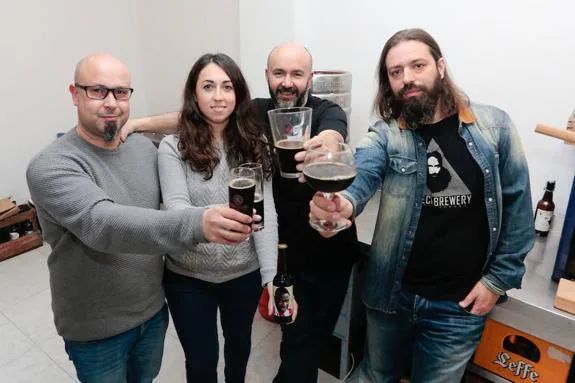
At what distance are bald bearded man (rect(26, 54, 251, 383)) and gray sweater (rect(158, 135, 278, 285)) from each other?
0.07 metres

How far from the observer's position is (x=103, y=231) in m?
1.07

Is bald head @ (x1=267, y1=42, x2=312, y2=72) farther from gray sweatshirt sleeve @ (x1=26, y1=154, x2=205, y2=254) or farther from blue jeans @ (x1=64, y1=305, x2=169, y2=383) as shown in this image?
blue jeans @ (x1=64, y1=305, x2=169, y2=383)

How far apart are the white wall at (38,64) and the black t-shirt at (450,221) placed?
11.4 ft

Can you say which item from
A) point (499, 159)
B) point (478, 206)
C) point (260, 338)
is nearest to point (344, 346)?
point (260, 338)

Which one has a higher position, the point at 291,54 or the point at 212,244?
the point at 291,54

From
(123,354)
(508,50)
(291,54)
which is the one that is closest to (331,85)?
(291,54)

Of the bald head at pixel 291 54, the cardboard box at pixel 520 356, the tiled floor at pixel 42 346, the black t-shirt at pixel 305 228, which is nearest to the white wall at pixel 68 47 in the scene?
the tiled floor at pixel 42 346

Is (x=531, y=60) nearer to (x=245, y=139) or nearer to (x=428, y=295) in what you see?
(x=428, y=295)

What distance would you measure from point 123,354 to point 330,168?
1.02 meters

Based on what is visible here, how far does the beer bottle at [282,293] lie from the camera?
1521mm

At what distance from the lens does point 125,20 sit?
4.03m

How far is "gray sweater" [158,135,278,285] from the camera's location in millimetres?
1446

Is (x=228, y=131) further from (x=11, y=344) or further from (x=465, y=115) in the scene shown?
(x=11, y=344)

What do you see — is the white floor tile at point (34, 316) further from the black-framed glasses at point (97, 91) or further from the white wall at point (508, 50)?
the white wall at point (508, 50)
